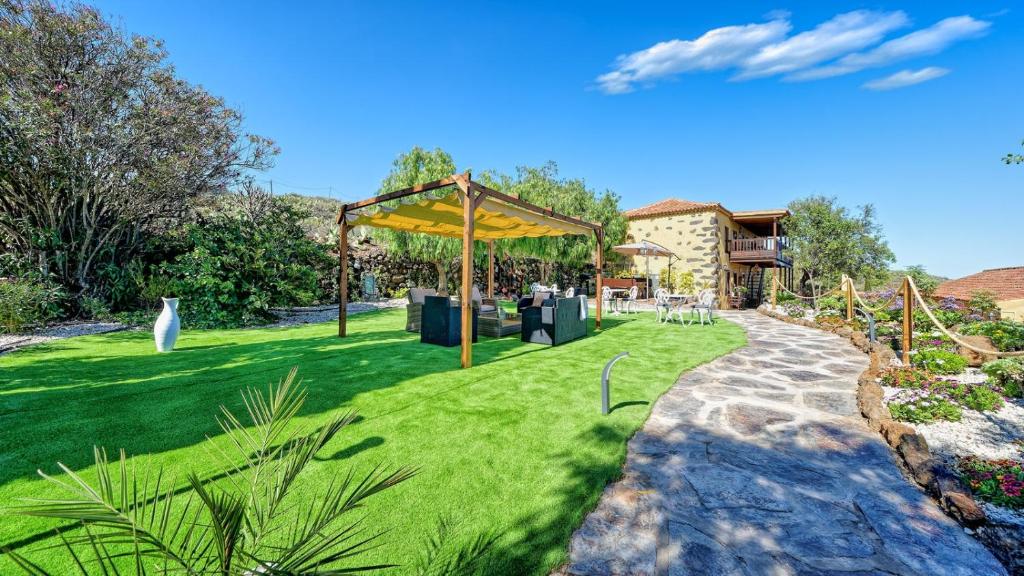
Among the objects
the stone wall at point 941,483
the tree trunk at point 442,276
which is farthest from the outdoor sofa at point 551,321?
the tree trunk at point 442,276

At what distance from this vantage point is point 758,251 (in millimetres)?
18469

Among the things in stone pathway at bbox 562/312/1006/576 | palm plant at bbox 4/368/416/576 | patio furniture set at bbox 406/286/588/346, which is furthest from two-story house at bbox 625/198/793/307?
palm plant at bbox 4/368/416/576

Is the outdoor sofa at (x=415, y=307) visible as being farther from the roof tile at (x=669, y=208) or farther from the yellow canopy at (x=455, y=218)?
the roof tile at (x=669, y=208)

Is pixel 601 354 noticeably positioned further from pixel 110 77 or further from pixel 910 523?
pixel 110 77

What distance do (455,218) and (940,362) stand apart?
7.88m

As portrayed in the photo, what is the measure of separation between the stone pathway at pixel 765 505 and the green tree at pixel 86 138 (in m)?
11.3

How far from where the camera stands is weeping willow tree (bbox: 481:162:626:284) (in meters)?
16.5

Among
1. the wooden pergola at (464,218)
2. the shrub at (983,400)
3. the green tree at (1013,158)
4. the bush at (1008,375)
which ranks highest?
the green tree at (1013,158)

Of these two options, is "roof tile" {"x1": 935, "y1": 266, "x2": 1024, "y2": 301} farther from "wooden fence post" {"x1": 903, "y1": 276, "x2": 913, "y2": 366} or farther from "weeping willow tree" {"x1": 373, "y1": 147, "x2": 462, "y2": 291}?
"weeping willow tree" {"x1": 373, "y1": 147, "x2": 462, "y2": 291}

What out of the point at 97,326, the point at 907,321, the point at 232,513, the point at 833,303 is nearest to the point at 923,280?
the point at 833,303

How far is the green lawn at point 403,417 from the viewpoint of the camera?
97.0 inches

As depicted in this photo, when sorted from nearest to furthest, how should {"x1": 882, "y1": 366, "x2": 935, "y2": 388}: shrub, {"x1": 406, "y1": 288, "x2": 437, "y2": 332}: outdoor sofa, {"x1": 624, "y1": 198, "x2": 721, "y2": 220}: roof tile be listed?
{"x1": 882, "y1": 366, "x2": 935, "y2": 388}: shrub, {"x1": 406, "y1": 288, "x2": 437, "y2": 332}: outdoor sofa, {"x1": 624, "y1": 198, "x2": 721, "y2": 220}: roof tile

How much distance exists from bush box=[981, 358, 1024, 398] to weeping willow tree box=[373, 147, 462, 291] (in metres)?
12.2

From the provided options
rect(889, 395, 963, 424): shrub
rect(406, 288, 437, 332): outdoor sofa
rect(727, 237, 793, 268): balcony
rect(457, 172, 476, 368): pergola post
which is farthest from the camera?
rect(727, 237, 793, 268): balcony
